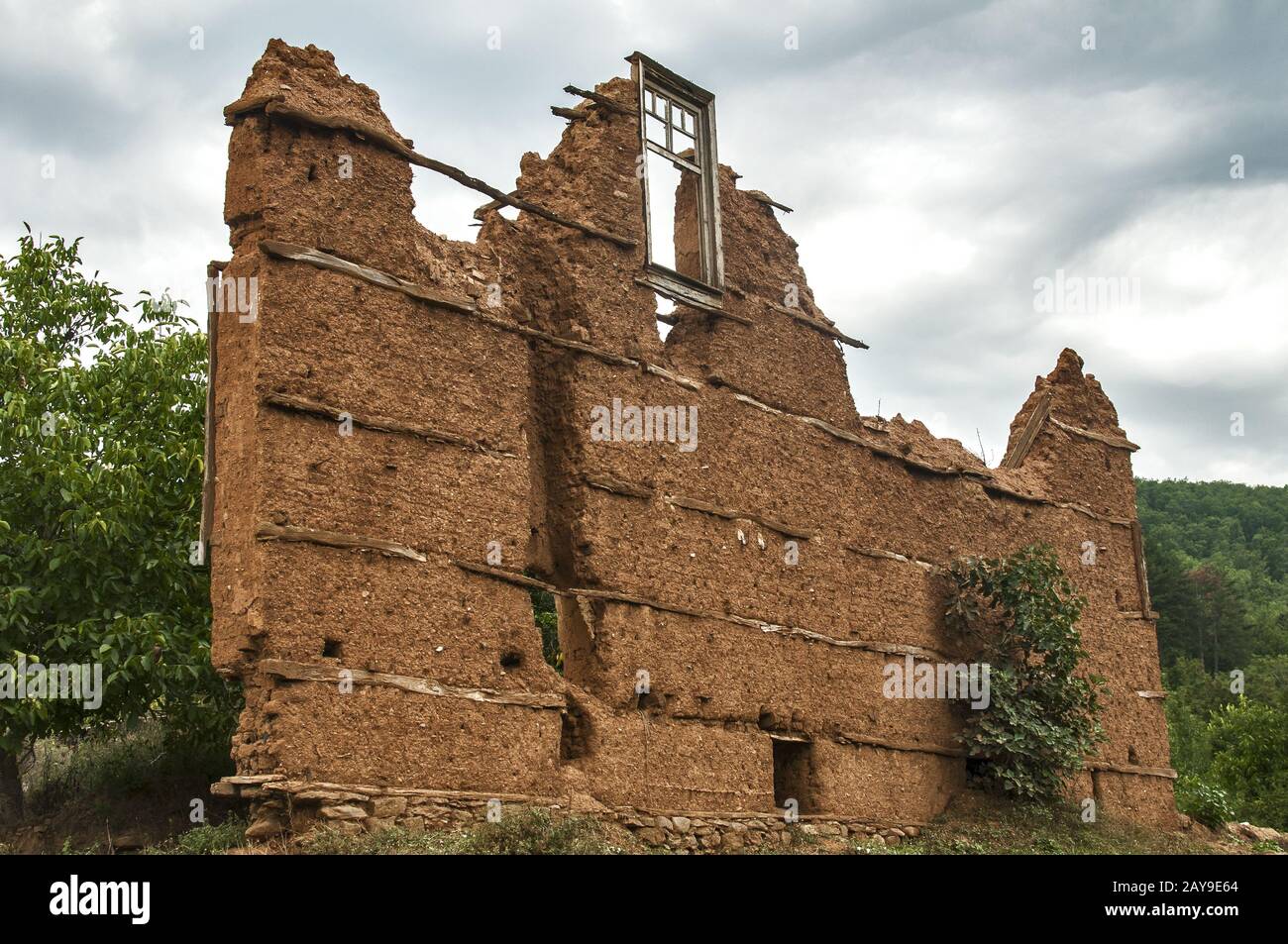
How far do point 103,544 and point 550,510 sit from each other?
4687mm

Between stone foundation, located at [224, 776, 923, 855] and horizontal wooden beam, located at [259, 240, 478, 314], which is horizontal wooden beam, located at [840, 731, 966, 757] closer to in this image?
stone foundation, located at [224, 776, 923, 855]

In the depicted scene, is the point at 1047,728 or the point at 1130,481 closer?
the point at 1047,728

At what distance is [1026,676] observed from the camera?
51.4ft

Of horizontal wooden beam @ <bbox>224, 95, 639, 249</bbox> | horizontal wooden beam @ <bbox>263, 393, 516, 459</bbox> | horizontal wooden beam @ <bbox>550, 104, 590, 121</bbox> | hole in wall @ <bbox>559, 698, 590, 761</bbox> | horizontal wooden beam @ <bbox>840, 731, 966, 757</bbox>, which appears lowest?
horizontal wooden beam @ <bbox>840, 731, 966, 757</bbox>

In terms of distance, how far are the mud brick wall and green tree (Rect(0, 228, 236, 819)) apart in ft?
A: 12.0

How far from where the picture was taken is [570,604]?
1217 centimetres

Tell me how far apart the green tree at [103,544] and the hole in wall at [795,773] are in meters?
5.41

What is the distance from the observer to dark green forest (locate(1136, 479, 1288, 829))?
27.4m

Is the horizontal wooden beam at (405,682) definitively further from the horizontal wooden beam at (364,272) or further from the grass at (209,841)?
the horizontal wooden beam at (364,272)

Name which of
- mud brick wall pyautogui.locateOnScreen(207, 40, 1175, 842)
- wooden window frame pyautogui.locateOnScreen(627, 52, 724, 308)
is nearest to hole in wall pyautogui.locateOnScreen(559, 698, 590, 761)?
mud brick wall pyautogui.locateOnScreen(207, 40, 1175, 842)

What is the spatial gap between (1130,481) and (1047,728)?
4.59 m

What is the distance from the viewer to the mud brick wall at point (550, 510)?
33.8 feet

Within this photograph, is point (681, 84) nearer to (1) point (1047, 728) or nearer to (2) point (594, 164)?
(2) point (594, 164)
